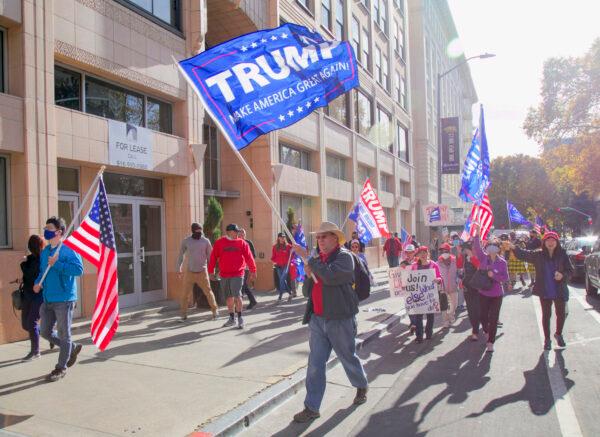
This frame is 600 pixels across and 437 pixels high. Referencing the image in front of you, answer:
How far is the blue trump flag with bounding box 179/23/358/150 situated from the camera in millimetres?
5359

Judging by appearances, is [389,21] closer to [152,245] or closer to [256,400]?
[152,245]

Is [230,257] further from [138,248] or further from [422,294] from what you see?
[422,294]

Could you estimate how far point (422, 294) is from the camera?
8.50 m

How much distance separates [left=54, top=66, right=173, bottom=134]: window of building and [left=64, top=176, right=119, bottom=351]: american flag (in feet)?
13.0

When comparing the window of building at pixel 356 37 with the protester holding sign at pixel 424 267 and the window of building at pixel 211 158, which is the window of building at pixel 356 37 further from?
the protester holding sign at pixel 424 267

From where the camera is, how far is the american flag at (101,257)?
6.13m

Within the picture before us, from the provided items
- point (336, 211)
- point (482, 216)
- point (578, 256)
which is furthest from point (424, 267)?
point (336, 211)

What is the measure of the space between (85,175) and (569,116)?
78.4 ft

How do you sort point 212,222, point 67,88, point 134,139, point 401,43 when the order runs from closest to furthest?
point 67,88 → point 134,139 → point 212,222 → point 401,43

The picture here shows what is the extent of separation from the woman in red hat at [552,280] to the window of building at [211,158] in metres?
9.89

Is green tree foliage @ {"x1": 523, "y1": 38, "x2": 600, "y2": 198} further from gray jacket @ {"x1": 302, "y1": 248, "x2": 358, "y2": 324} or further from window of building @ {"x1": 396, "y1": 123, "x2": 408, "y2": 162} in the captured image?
gray jacket @ {"x1": 302, "y1": 248, "x2": 358, "y2": 324}

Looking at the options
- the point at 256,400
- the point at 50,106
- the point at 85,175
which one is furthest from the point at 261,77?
the point at 85,175

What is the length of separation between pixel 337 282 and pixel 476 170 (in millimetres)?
11179

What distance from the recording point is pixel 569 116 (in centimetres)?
2603
